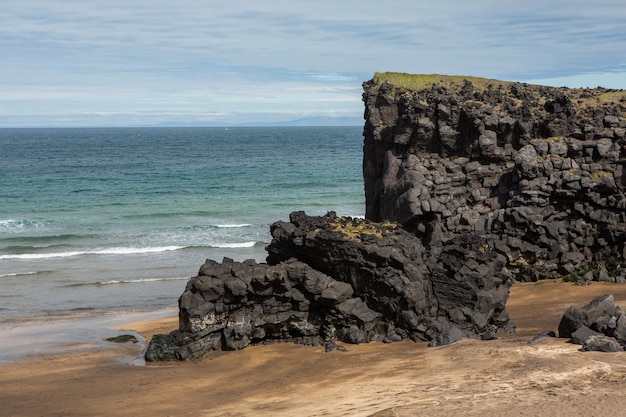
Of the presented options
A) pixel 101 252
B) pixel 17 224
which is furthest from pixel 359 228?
pixel 17 224

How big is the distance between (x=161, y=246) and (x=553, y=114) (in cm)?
2562

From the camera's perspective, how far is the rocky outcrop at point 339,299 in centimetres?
2362

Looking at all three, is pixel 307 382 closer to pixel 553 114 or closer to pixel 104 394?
pixel 104 394

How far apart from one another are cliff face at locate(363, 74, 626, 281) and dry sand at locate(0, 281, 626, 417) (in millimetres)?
5974

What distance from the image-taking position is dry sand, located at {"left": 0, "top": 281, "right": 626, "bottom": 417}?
1656 cm

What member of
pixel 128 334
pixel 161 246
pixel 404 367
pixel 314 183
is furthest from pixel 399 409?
pixel 314 183

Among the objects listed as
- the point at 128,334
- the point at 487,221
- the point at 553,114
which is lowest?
the point at 128,334

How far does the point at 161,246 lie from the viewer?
49.3 metres

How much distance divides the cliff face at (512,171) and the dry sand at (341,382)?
5.97 m

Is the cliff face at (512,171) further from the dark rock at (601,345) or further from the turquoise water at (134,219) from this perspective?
the turquoise water at (134,219)

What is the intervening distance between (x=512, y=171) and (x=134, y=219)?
34.7 m

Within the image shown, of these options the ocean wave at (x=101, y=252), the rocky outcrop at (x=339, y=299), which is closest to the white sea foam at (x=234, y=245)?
the ocean wave at (x=101, y=252)

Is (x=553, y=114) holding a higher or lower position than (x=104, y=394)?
higher

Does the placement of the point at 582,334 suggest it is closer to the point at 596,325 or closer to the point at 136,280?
the point at 596,325
